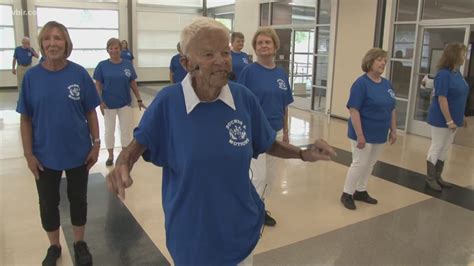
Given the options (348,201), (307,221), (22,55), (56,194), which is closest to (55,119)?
(56,194)

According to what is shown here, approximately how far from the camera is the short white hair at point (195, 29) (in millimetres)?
1282

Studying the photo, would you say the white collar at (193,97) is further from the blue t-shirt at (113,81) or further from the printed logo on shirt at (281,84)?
the blue t-shirt at (113,81)

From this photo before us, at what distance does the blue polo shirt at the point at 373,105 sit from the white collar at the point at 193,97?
2.32m

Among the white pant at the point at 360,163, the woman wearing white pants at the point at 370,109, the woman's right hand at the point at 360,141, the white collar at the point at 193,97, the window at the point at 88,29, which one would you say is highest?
the window at the point at 88,29

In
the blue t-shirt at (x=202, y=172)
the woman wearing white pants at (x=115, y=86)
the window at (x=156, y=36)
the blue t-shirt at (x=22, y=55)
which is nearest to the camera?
the blue t-shirt at (x=202, y=172)

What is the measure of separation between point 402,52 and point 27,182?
6428 millimetres

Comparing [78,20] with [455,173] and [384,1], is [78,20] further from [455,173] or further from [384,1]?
[455,173]

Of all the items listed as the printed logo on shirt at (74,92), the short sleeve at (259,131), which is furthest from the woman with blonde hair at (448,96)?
the printed logo on shirt at (74,92)

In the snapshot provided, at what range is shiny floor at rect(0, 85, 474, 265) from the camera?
2.81m

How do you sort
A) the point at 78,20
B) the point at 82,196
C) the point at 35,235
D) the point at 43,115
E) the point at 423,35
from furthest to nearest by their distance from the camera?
1. the point at 78,20
2. the point at 423,35
3. the point at 35,235
4. the point at 82,196
5. the point at 43,115

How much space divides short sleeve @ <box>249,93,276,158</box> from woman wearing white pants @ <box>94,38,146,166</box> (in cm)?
337

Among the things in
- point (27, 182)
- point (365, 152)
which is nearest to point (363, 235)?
point (365, 152)

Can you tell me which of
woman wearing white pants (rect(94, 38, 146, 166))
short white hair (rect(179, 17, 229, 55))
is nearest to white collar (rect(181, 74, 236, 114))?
short white hair (rect(179, 17, 229, 55))

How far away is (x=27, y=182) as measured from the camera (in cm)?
419
